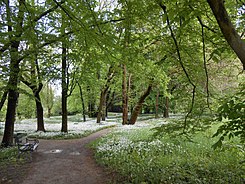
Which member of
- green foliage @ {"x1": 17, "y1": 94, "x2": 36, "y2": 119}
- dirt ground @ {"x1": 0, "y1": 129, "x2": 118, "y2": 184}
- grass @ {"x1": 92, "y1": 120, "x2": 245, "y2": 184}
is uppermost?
green foliage @ {"x1": 17, "y1": 94, "x2": 36, "y2": 119}

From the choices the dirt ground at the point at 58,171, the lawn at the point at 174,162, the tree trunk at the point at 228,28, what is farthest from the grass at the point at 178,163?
the tree trunk at the point at 228,28

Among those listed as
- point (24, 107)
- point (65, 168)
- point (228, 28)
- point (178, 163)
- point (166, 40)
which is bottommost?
point (65, 168)

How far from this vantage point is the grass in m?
4.88

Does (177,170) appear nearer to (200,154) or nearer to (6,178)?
(200,154)

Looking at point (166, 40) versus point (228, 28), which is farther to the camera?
point (166, 40)

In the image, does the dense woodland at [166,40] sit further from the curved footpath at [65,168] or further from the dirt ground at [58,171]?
the dirt ground at [58,171]

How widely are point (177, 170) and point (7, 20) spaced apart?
6225 mm

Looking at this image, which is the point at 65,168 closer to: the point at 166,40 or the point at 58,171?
the point at 58,171

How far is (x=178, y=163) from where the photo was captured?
5.86 meters

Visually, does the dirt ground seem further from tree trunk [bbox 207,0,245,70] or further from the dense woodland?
tree trunk [bbox 207,0,245,70]

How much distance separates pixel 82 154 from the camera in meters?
9.20

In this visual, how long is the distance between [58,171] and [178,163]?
3.85 m

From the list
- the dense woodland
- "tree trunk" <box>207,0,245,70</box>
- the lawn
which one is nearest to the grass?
the lawn

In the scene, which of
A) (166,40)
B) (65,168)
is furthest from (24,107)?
(166,40)
